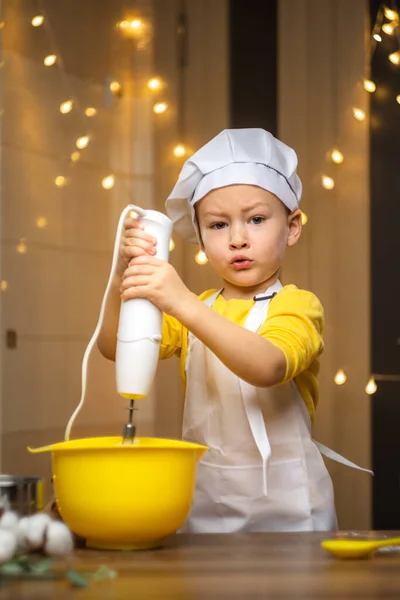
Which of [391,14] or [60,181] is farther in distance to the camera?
[60,181]

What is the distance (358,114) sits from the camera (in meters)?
2.63

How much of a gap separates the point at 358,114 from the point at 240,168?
1322mm

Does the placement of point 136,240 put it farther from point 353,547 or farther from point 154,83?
point 154,83

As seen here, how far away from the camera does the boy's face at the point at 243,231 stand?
1395 mm

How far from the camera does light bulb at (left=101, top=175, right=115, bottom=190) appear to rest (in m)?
2.83

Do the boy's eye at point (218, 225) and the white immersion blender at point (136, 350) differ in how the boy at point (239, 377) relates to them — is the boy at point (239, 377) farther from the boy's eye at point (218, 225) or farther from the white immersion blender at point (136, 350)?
the white immersion blender at point (136, 350)

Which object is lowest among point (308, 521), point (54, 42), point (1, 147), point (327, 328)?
point (308, 521)

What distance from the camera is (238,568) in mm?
842

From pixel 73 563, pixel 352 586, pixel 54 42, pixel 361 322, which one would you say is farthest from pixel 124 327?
pixel 54 42

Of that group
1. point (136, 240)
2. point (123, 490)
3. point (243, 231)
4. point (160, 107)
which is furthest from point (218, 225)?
point (160, 107)

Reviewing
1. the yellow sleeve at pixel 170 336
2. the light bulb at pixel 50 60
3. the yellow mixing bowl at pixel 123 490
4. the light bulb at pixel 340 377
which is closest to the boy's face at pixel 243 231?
the yellow sleeve at pixel 170 336

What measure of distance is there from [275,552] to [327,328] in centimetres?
175

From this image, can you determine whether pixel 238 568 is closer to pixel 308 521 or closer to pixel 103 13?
pixel 308 521

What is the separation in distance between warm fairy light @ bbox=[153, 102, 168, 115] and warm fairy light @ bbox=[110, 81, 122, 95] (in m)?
0.12
